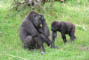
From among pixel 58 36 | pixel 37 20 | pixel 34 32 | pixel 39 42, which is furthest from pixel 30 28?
pixel 58 36

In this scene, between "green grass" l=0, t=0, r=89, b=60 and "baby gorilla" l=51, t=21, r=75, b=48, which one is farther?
"baby gorilla" l=51, t=21, r=75, b=48

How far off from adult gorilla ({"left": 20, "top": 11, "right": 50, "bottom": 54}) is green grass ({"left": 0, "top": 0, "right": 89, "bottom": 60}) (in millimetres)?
252

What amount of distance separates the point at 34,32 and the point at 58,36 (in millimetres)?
2235

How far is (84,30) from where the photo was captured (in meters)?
9.62

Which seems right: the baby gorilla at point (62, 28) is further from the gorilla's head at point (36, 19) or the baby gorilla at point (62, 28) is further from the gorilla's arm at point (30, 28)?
the gorilla's arm at point (30, 28)

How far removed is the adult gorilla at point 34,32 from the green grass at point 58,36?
0.83ft

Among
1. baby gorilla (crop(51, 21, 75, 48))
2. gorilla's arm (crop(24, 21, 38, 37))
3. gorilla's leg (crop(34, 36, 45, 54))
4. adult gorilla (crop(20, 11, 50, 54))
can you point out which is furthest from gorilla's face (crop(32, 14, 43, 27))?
baby gorilla (crop(51, 21, 75, 48))

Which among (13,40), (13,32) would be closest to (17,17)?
(13,32)

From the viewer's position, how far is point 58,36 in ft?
29.3

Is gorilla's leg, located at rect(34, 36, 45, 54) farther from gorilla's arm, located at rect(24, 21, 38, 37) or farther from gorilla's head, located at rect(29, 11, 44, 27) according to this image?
gorilla's head, located at rect(29, 11, 44, 27)

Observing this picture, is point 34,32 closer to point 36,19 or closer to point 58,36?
point 36,19

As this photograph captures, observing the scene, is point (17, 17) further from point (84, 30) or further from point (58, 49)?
point (58, 49)

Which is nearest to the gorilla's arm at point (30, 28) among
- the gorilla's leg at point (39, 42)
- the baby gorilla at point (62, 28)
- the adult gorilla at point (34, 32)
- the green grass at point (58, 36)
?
the adult gorilla at point (34, 32)

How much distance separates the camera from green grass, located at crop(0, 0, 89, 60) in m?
6.31
